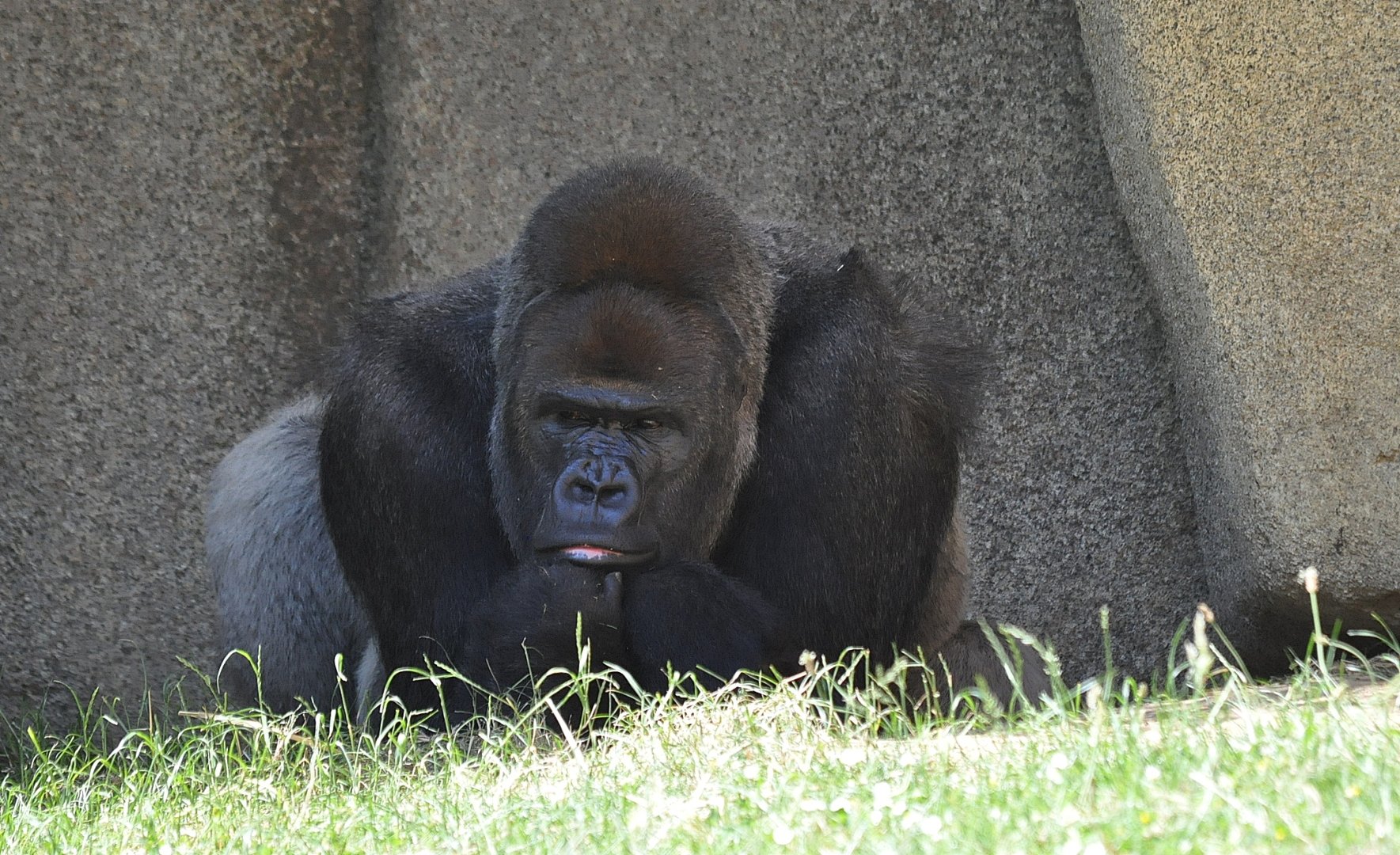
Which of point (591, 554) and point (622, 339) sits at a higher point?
point (622, 339)

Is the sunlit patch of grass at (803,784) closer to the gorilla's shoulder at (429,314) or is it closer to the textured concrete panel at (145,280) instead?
the gorilla's shoulder at (429,314)

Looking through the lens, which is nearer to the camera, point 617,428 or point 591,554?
point 591,554

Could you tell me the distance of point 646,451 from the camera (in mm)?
3410

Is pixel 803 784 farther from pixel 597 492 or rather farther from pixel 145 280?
pixel 145 280

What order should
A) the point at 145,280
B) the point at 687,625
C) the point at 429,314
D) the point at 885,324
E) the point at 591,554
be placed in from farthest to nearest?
the point at 145,280 → the point at 429,314 → the point at 885,324 → the point at 687,625 → the point at 591,554

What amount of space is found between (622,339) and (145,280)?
2375 mm

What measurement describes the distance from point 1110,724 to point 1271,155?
7.86ft

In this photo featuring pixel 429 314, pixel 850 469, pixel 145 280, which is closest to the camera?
pixel 850 469

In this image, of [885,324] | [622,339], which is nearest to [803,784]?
[622,339]

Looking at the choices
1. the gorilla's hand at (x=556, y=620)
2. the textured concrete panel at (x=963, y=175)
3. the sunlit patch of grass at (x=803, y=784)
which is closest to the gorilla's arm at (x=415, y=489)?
the gorilla's hand at (x=556, y=620)

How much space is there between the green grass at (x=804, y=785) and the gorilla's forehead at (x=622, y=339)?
0.75 metres

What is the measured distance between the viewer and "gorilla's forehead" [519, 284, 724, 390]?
3.41m

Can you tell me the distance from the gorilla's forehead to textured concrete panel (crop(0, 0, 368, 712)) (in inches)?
79.5

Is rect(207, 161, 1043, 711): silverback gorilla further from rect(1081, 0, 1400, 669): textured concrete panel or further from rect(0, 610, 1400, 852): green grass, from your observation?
rect(1081, 0, 1400, 669): textured concrete panel
